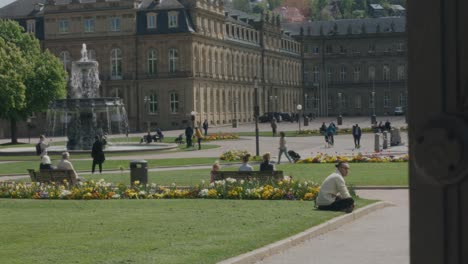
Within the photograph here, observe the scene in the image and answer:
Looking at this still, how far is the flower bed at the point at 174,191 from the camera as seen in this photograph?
2262 cm

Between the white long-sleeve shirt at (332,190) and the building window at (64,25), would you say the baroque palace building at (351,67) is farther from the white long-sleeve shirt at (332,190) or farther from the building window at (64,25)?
the white long-sleeve shirt at (332,190)

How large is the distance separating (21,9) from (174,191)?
91.5m

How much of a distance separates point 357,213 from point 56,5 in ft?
299

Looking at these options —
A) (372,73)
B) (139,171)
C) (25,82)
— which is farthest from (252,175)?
(372,73)

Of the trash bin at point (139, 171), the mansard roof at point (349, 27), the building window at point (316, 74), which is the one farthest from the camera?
the building window at point (316, 74)

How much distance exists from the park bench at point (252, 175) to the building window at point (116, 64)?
8232 cm

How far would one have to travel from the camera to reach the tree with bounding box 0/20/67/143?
75000mm

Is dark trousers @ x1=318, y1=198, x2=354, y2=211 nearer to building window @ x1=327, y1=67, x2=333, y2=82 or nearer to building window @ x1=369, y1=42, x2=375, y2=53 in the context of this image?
building window @ x1=369, y1=42, x2=375, y2=53

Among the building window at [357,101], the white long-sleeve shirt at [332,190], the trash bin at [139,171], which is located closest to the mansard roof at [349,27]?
the building window at [357,101]

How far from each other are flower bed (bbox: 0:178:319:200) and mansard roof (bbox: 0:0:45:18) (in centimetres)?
8656

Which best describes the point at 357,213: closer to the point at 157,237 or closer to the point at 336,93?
the point at 157,237

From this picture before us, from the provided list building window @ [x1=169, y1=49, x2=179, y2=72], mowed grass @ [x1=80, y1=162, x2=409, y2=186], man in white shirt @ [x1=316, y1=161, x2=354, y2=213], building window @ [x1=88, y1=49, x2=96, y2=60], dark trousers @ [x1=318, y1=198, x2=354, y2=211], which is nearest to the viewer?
man in white shirt @ [x1=316, y1=161, x2=354, y2=213]

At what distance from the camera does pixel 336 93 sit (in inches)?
6324

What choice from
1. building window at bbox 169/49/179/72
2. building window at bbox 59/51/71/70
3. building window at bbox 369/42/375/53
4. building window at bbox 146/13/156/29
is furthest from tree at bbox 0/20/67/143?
building window at bbox 369/42/375/53
